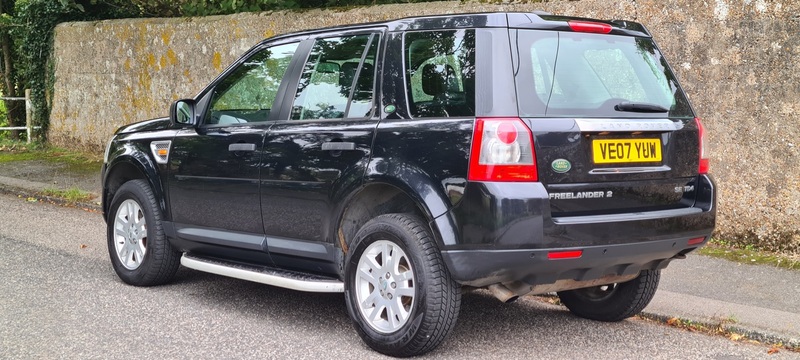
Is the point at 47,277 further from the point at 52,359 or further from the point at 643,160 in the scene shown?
the point at 643,160

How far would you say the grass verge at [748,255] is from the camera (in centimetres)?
732

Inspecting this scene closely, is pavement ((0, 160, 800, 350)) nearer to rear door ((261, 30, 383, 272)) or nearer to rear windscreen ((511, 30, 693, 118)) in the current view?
rear windscreen ((511, 30, 693, 118))

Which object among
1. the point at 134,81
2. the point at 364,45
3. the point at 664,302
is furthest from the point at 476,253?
the point at 134,81

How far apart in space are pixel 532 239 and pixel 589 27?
4.38ft

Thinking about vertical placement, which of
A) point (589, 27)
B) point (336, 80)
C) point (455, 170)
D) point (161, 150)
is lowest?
point (161, 150)

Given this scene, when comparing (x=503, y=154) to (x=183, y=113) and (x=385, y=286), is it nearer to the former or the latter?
(x=385, y=286)

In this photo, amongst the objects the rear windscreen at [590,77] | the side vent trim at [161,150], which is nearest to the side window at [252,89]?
the side vent trim at [161,150]

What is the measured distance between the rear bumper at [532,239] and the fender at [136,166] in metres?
2.75

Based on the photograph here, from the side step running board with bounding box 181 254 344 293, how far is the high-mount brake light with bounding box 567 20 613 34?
1.92 metres

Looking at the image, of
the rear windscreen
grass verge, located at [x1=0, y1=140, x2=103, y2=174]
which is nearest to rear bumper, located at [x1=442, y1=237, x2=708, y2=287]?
the rear windscreen

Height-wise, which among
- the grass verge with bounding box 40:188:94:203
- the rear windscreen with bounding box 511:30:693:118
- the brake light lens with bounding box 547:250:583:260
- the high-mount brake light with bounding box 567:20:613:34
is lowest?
the grass verge with bounding box 40:188:94:203

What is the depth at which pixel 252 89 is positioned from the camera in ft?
20.7

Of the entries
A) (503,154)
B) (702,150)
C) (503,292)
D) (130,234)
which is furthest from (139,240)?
(702,150)

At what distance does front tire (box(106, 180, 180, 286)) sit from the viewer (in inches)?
A: 265
